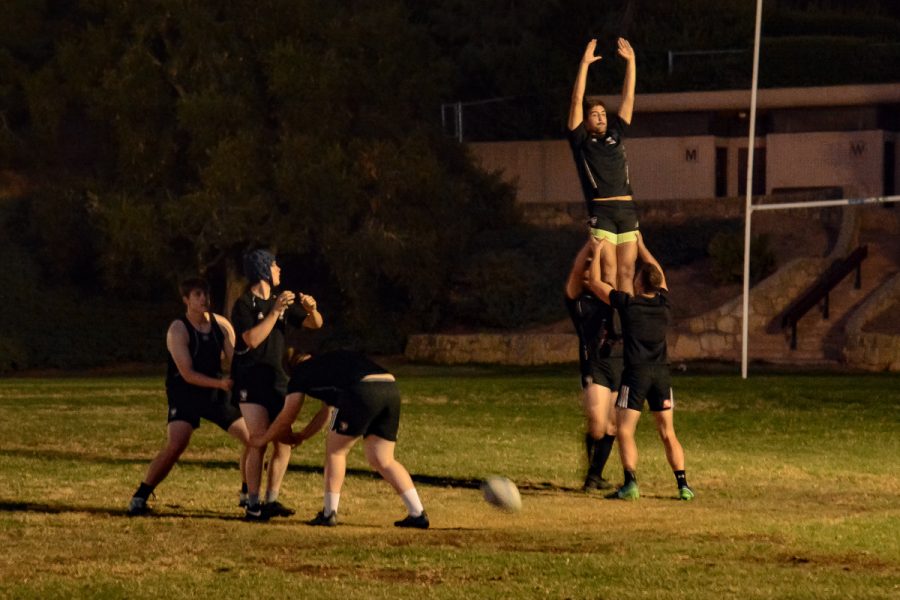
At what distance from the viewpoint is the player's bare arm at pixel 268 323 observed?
43.8 ft

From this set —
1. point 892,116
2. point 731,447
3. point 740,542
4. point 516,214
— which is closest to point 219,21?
point 516,214

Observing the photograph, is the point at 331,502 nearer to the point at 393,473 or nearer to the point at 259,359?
the point at 393,473

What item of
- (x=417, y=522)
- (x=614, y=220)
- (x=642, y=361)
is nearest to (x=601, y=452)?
(x=642, y=361)

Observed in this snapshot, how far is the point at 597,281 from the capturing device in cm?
1518

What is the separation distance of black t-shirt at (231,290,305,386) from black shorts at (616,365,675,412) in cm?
316

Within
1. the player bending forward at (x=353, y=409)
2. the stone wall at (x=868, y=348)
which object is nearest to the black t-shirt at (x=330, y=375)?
the player bending forward at (x=353, y=409)

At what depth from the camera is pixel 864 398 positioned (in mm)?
25281

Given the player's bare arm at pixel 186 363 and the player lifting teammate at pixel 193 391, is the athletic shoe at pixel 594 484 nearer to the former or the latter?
the player lifting teammate at pixel 193 391

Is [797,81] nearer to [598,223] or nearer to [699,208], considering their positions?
[699,208]

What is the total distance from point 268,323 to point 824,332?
2548 cm

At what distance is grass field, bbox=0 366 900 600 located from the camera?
10852 millimetres

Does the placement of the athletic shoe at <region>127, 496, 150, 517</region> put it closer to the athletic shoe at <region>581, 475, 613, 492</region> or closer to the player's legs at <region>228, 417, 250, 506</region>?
the player's legs at <region>228, 417, 250, 506</region>

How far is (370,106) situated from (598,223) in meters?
28.2

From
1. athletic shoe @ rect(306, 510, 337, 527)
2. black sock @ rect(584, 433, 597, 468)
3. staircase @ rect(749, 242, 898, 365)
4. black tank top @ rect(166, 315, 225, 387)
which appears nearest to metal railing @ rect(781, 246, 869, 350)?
staircase @ rect(749, 242, 898, 365)
